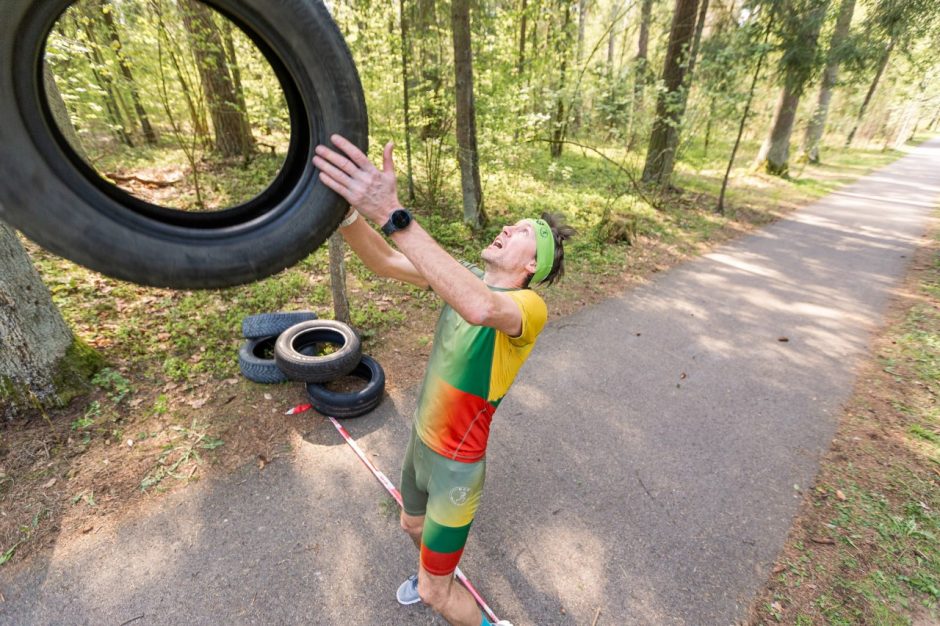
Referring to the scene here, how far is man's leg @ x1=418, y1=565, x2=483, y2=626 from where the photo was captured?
6.17ft

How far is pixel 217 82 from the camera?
601cm

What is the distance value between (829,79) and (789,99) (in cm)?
114

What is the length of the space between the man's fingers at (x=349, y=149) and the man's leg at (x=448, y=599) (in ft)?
5.86

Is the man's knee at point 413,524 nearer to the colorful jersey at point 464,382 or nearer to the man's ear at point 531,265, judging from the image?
the colorful jersey at point 464,382

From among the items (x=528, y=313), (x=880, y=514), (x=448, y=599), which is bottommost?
(x=880, y=514)

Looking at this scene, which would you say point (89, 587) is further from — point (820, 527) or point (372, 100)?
point (372, 100)

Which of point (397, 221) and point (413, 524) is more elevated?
point (397, 221)

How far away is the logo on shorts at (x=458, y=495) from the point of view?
70.5 inches

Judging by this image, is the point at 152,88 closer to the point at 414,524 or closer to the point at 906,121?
the point at 414,524

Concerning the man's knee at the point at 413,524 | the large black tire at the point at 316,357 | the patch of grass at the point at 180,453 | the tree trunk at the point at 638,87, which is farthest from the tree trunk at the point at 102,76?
the tree trunk at the point at 638,87

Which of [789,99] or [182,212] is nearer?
[182,212]

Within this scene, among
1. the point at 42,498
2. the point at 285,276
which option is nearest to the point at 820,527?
the point at 42,498

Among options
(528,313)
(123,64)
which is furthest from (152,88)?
(528,313)

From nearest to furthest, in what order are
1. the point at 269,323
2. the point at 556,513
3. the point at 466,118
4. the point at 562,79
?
the point at 556,513 → the point at 269,323 → the point at 466,118 → the point at 562,79
